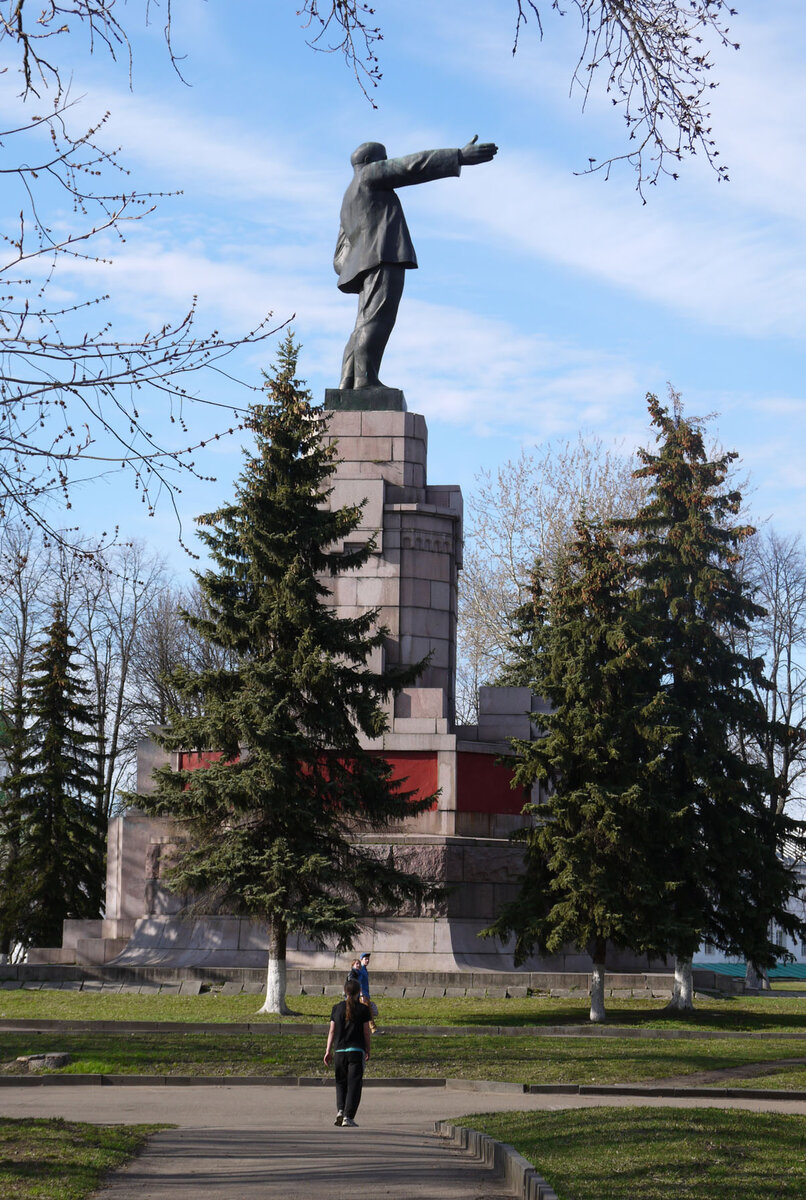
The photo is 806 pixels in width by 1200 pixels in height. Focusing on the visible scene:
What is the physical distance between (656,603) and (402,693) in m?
4.46

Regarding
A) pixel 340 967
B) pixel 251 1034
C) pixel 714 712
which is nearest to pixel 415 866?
pixel 340 967

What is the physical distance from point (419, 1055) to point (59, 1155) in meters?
6.82

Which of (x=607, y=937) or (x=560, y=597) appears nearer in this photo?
(x=607, y=937)

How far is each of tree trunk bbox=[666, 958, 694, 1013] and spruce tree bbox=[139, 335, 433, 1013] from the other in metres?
4.06

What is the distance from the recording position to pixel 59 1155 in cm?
848

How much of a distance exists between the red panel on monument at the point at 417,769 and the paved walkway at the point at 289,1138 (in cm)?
1027

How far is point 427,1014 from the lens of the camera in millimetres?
18625

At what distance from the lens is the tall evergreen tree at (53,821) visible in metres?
28.8

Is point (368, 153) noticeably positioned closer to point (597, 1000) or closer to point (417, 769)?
point (417, 769)

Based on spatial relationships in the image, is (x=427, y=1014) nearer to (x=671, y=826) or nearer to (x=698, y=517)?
(x=671, y=826)

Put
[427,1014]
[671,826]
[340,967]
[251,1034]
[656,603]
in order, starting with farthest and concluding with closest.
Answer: [656,603] → [340,967] → [671,826] → [427,1014] → [251,1034]

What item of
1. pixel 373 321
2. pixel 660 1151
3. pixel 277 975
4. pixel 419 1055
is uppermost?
pixel 373 321

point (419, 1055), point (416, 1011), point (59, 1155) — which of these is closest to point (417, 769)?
point (416, 1011)

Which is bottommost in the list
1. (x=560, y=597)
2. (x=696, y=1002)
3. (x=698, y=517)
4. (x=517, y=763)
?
(x=696, y=1002)
